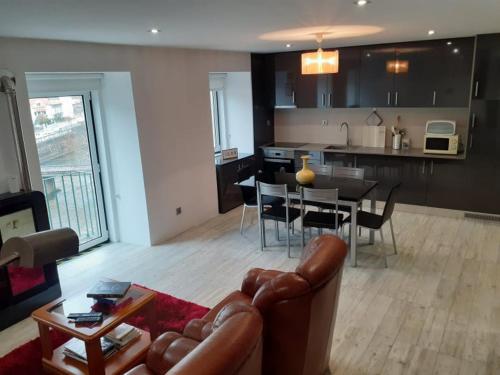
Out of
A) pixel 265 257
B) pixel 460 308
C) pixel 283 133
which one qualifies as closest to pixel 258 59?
pixel 283 133

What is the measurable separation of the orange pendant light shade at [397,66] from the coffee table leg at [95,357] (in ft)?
17.5

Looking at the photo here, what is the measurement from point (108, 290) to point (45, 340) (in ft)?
1.78

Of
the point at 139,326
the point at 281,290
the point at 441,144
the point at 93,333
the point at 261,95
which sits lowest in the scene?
the point at 139,326

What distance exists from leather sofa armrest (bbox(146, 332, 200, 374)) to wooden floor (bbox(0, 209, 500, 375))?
4.01 feet

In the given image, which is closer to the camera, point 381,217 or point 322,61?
point 322,61

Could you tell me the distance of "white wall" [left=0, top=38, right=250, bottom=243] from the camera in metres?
3.94

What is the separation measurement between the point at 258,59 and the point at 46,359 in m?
5.54

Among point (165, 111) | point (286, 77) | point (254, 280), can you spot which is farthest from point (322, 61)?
point (286, 77)

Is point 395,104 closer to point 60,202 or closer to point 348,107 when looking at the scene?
point 348,107

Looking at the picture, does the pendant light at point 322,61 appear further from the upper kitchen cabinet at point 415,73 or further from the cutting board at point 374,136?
the cutting board at point 374,136

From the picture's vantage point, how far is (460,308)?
143 inches

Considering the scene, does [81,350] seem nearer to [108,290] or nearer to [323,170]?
[108,290]

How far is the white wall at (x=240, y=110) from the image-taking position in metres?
6.91

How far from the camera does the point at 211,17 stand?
118 inches
